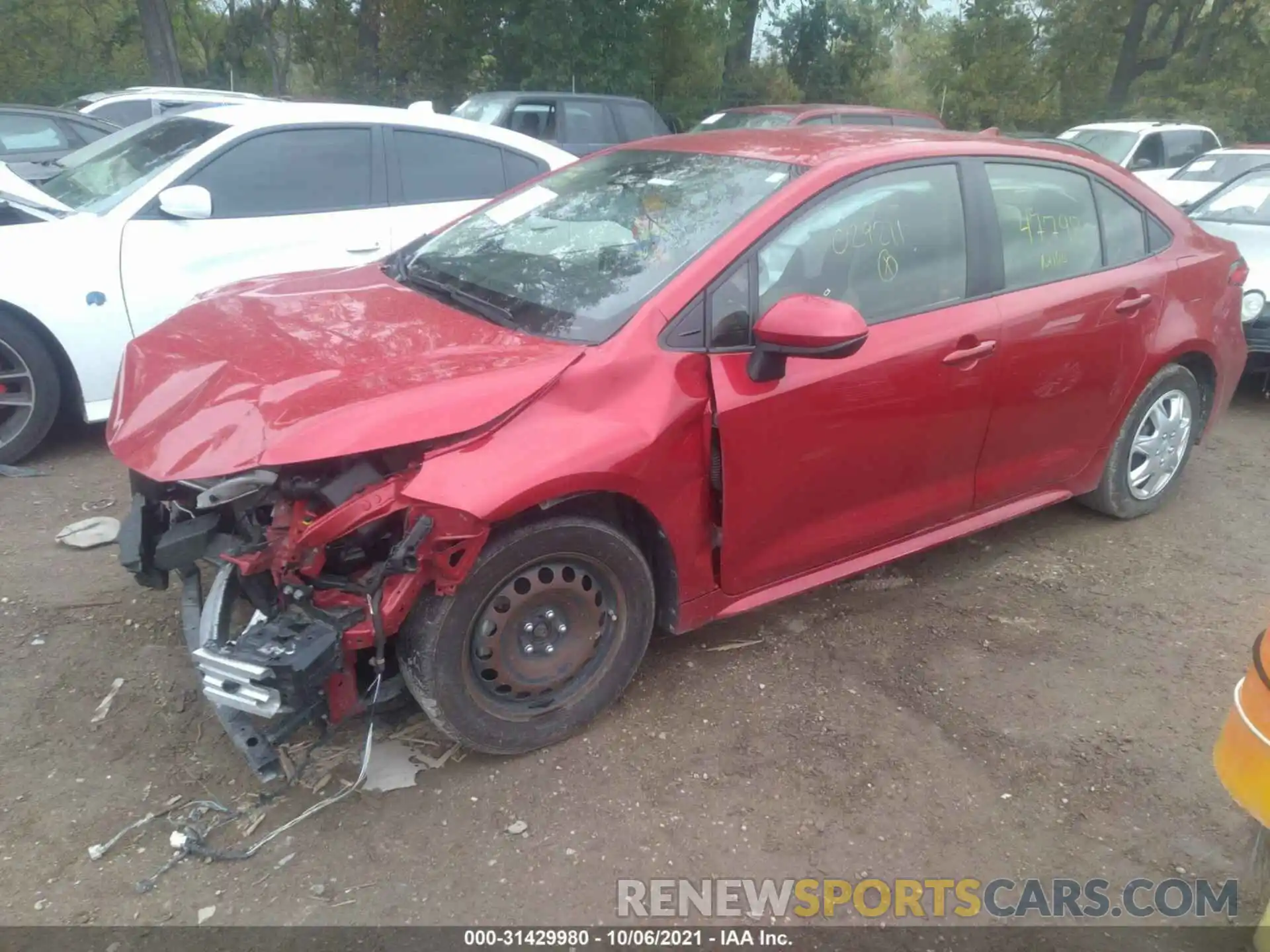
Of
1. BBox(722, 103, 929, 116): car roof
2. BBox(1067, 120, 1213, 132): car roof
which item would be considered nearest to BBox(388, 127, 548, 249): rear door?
BBox(722, 103, 929, 116): car roof

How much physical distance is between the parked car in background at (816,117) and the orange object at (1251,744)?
10244 millimetres

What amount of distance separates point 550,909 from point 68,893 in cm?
118

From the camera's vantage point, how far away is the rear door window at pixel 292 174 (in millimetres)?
5098

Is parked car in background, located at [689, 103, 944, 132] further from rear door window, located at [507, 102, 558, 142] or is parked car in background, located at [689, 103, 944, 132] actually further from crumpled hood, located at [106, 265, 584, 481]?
crumpled hood, located at [106, 265, 584, 481]

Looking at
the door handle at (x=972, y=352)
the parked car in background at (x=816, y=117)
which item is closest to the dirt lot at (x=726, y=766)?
the door handle at (x=972, y=352)

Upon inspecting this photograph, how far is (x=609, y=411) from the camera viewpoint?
275 centimetres

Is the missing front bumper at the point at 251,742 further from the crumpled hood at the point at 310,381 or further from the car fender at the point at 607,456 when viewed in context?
the car fender at the point at 607,456

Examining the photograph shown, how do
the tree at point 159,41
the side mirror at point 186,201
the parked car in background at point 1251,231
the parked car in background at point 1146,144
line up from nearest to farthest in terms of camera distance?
the side mirror at point 186,201
the parked car in background at point 1251,231
the parked car in background at point 1146,144
the tree at point 159,41

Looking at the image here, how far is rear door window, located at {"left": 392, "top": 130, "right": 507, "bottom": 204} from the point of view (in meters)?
5.63

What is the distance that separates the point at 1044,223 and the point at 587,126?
9579 mm

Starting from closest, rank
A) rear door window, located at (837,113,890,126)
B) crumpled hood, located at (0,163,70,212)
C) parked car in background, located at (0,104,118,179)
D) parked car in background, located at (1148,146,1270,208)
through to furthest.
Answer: crumpled hood, located at (0,163,70,212) → parked car in background, located at (0,104,118,179) → parked car in background, located at (1148,146,1270,208) → rear door window, located at (837,113,890,126)

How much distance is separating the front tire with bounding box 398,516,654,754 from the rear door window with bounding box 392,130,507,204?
3486mm

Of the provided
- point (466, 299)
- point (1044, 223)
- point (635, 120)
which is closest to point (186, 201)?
point (466, 299)

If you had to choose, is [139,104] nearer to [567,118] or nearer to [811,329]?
[567,118]
